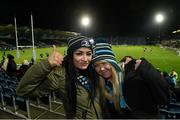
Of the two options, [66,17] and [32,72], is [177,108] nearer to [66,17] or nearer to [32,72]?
[32,72]

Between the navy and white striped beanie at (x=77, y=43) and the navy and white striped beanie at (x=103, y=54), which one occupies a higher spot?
the navy and white striped beanie at (x=77, y=43)

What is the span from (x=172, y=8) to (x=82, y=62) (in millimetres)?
59401

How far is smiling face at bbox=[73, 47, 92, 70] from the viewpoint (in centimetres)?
256

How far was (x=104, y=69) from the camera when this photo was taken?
270 cm

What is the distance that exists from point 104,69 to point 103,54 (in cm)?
16

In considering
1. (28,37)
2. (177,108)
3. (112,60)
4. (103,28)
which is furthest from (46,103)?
(28,37)

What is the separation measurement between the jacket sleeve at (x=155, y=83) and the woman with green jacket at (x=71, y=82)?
0.47 meters

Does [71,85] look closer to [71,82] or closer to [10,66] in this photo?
[71,82]

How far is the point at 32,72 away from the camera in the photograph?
2.41 meters

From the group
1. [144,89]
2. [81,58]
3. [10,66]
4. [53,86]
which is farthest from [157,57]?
[53,86]

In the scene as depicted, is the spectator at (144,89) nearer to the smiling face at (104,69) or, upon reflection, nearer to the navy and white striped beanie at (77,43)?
the smiling face at (104,69)

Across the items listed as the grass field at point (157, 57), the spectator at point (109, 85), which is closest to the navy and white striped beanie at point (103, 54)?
the spectator at point (109, 85)

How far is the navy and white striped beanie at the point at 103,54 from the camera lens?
272cm

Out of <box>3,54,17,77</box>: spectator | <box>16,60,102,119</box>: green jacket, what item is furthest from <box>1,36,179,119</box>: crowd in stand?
<box>3,54,17,77</box>: spectator
